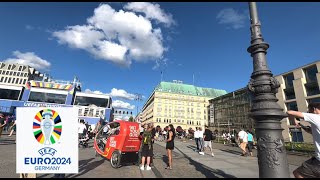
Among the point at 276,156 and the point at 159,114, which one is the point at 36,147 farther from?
the point at 159,114

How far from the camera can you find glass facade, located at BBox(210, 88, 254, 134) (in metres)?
57.3

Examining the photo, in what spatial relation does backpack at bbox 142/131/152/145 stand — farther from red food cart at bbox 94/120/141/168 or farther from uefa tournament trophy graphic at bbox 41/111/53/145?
uefa tournament trophy graphic at bbox 41/111/53/145

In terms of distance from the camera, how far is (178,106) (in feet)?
336

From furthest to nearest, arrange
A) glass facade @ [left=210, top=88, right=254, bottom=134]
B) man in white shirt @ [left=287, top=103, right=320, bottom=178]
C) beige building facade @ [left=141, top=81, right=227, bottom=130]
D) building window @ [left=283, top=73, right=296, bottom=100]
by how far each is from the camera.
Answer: beige building facade @ [left=141, top=81, right=227, bottom=130] < glass facade @ [left=210, top=88, right=254, bottom=134] < building window @ [left=283, top=73, right=296, bottom=100] < man in white shirt @ [left=287, top=103, right=320, bottom=178]

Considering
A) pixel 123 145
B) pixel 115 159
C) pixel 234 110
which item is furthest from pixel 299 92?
pixel 115 159

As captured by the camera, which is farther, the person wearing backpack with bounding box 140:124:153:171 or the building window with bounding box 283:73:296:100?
the building window with bounding box 283:73:296:100

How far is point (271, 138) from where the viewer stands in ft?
12.6

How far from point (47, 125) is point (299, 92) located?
47691 millimetres

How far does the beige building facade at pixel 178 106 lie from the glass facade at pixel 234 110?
1034 inches

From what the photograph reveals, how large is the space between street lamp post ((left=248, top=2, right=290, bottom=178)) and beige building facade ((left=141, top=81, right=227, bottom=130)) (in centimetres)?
9231

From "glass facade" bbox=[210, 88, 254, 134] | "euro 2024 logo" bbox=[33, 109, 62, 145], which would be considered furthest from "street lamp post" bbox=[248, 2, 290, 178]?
"glass facade" bbox=[210, 88, 254, 134]

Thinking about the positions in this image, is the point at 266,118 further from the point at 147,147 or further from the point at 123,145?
the point at 123,145

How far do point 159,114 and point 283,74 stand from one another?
59575 millimetres

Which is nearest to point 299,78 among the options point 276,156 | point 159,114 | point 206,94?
point 276,156
